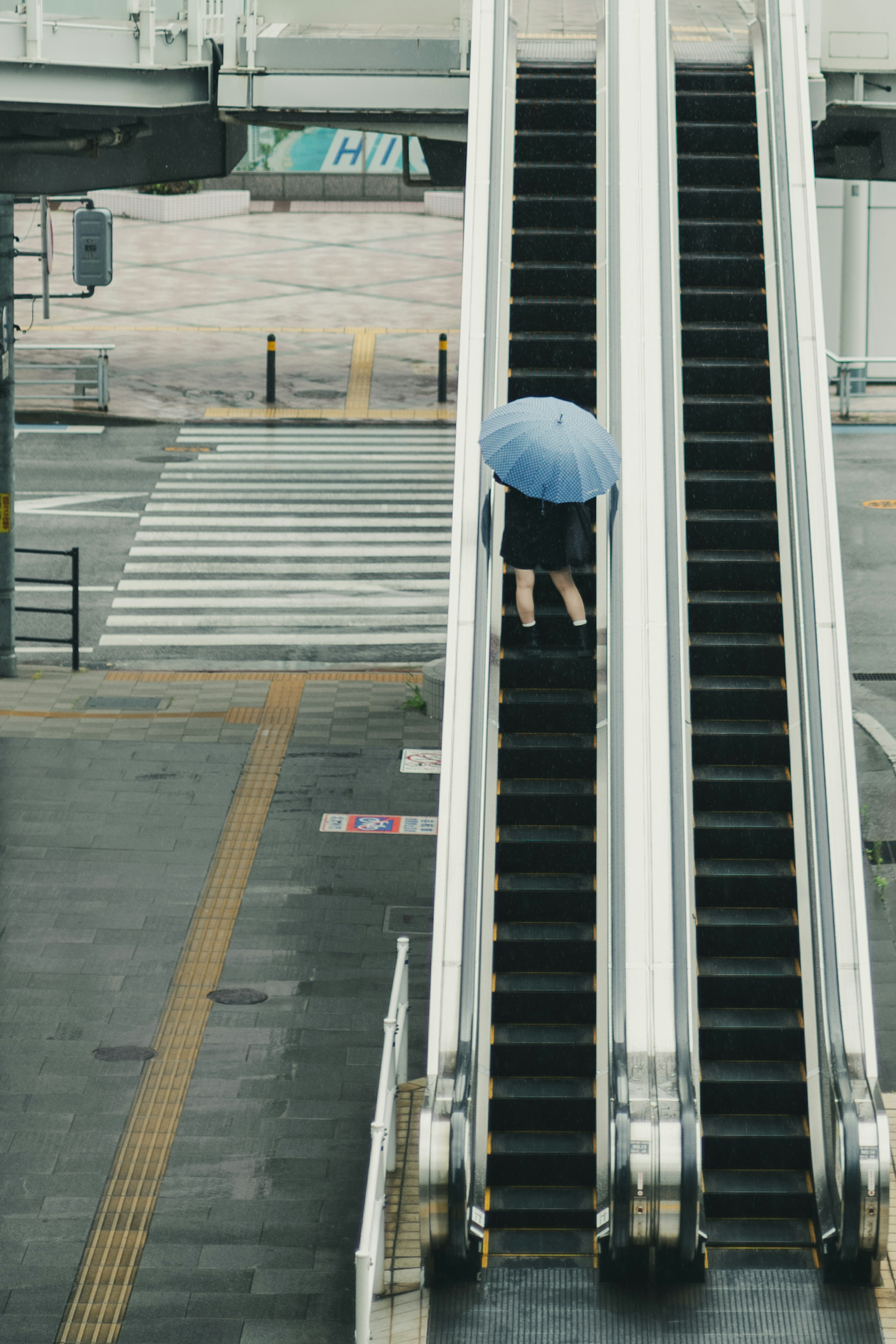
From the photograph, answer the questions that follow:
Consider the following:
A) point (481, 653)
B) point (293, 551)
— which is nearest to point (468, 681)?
point (481, 653)

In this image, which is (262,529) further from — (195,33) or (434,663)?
(195,33)

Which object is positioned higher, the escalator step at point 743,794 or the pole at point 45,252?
the pole at point 45,252

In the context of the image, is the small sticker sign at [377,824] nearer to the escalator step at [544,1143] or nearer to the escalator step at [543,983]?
the escalator step at [543,983]

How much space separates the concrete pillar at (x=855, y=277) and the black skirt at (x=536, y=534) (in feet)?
73.5

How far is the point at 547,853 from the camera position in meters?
9.30

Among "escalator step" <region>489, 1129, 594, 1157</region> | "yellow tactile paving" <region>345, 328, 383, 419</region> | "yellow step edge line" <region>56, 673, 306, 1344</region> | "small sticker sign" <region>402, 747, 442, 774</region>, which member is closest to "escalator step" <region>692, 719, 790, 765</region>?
"escalator step" <region>489, 1129, 594, 1157</region>

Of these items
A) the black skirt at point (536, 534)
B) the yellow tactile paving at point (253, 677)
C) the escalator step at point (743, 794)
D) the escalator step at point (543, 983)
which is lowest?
the escalator step at point (543, 983)

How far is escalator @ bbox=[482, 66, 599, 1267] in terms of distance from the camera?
8211 mm

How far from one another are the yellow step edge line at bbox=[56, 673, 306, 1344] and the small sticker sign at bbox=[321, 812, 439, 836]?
538 millimetres

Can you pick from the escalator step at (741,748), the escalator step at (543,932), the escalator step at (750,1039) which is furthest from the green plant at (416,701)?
the escalator step at (750,1039)

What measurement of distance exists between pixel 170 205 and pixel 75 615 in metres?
32.8

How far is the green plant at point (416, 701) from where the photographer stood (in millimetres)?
15828

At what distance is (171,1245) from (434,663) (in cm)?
844

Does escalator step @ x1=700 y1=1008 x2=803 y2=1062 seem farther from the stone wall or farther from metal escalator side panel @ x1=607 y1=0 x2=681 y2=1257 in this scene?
the stone wall
